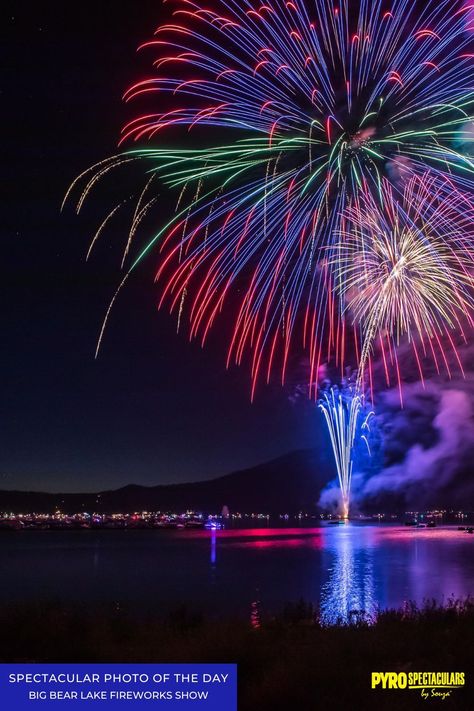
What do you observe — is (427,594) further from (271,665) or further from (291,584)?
(271,665)

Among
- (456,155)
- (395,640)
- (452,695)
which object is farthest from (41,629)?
(456,155)

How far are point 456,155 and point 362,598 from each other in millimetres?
16588

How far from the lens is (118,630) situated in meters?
13.8

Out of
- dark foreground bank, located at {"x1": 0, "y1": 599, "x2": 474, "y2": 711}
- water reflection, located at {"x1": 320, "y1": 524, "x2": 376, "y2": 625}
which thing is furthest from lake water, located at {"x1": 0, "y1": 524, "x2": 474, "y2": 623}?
dark foreground bank, located at {"x1": 0, "y1": 599, "x2": 474, "y2": 711}

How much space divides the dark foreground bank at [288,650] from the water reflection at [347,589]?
346 cm

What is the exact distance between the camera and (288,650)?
34.4 ft

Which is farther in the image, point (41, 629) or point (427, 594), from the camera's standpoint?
point (427, 594)

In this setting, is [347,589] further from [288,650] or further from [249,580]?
[288,650]

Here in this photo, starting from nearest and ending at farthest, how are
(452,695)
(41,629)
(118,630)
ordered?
(452,695), (41,629), (118,630)

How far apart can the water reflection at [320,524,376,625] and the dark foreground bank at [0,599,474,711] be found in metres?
3.46

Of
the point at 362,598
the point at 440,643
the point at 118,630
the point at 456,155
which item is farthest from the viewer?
the point at 362,598

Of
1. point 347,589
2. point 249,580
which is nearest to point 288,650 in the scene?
point 347,589

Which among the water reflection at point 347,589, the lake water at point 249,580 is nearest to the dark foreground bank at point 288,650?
the water reflection at point 347,589

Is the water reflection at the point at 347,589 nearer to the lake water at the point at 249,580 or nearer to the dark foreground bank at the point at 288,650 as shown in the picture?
the lake water at the point at 249,580
